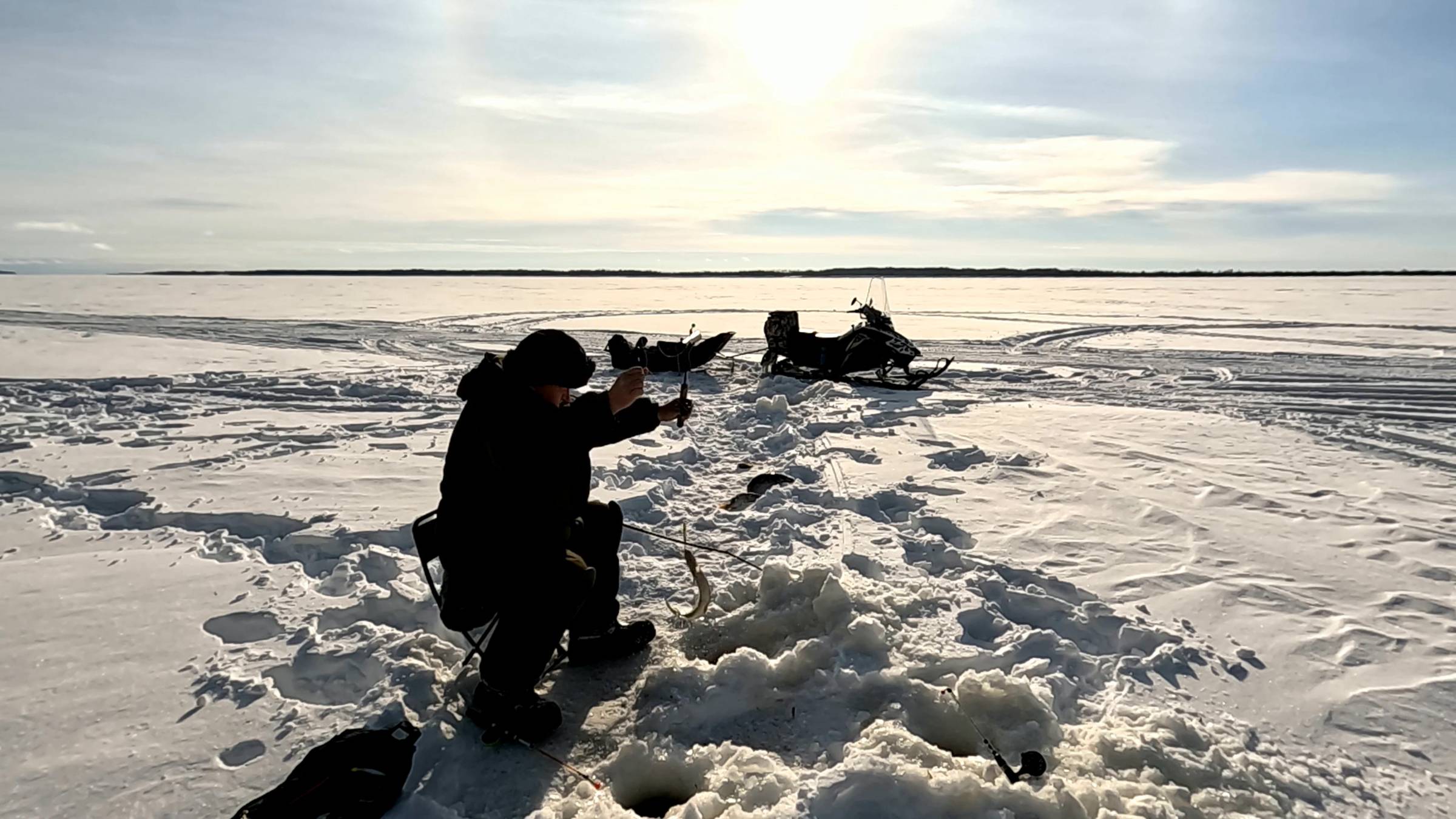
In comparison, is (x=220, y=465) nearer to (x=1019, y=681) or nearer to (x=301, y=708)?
(x=301, y=708)

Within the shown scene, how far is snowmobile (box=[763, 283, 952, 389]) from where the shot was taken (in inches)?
467

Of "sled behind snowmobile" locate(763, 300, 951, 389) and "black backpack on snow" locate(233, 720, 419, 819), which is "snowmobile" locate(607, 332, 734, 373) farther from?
"black backpack on snow" locate(233, 720, 419, 819)

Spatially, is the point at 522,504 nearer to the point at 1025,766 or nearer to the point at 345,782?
the point at 345,782

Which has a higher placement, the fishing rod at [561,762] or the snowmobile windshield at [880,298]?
the snowmobile windshield at [880,298]

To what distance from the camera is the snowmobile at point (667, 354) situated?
1286 centimetres

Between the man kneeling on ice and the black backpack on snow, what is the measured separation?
1.17ft

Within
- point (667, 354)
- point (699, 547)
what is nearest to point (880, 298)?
point (667, 354)

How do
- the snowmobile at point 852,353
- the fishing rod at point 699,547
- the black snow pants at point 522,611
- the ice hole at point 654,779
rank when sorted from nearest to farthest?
the ice hole at point 654,779 → the black snow pants at point 522,611 → the fishing rod at point 699,547 → the snowmobile at point 852,353

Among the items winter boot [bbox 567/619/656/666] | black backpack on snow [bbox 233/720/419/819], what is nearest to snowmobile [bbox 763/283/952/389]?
winter boot [bbox 567/619/656/666]

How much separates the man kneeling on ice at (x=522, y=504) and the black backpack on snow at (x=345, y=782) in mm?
356

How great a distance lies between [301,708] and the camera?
2984mm

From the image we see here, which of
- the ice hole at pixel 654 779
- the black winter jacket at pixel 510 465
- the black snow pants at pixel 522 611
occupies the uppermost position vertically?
the black winter jacket at pixel 510 465

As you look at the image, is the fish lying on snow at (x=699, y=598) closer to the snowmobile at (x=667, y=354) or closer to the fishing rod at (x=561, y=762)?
the fishing rod at (x=561, y=762)

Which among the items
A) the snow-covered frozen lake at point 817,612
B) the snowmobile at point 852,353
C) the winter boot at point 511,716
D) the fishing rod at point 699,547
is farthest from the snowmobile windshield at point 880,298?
the winter boot at point 511,716
